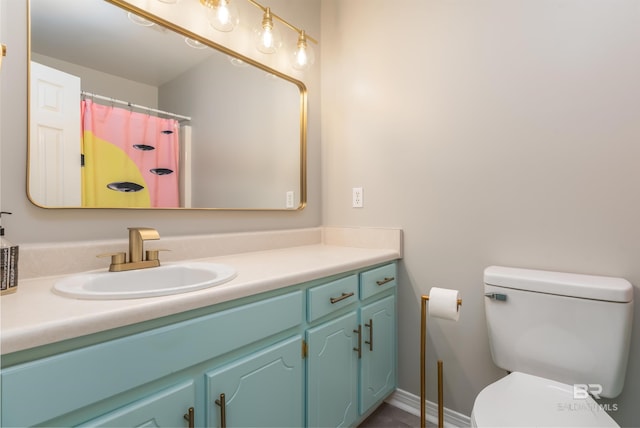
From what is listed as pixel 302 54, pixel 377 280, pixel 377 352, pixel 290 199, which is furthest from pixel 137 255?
pixel 302 54

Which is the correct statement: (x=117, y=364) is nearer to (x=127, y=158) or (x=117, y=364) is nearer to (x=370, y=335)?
(x=127, y=158)

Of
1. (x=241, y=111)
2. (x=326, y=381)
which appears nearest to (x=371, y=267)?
(x=326, y=381)

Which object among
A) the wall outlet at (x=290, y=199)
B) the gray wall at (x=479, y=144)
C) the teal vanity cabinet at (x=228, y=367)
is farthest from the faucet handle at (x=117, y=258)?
the gray wall at (x=479, y=144)

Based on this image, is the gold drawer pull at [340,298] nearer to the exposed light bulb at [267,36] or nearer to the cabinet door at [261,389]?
the cabinet door at [261,389]

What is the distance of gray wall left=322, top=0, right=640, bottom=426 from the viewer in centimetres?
118

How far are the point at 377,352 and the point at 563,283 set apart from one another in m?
0.82

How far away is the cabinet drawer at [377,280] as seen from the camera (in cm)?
144

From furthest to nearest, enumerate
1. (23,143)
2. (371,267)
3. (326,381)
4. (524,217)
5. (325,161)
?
(325,161), (371,267), (524,217), (326,381), (23,143)

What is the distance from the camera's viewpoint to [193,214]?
Answer: 1402 millimetres

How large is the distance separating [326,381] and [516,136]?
1273mm

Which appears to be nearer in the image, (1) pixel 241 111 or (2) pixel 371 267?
(2) pixel 371 267

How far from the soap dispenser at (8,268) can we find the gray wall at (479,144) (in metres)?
1.44

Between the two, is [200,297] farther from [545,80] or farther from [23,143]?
[545,80]

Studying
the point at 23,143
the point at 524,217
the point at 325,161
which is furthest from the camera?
the point at 325,161
